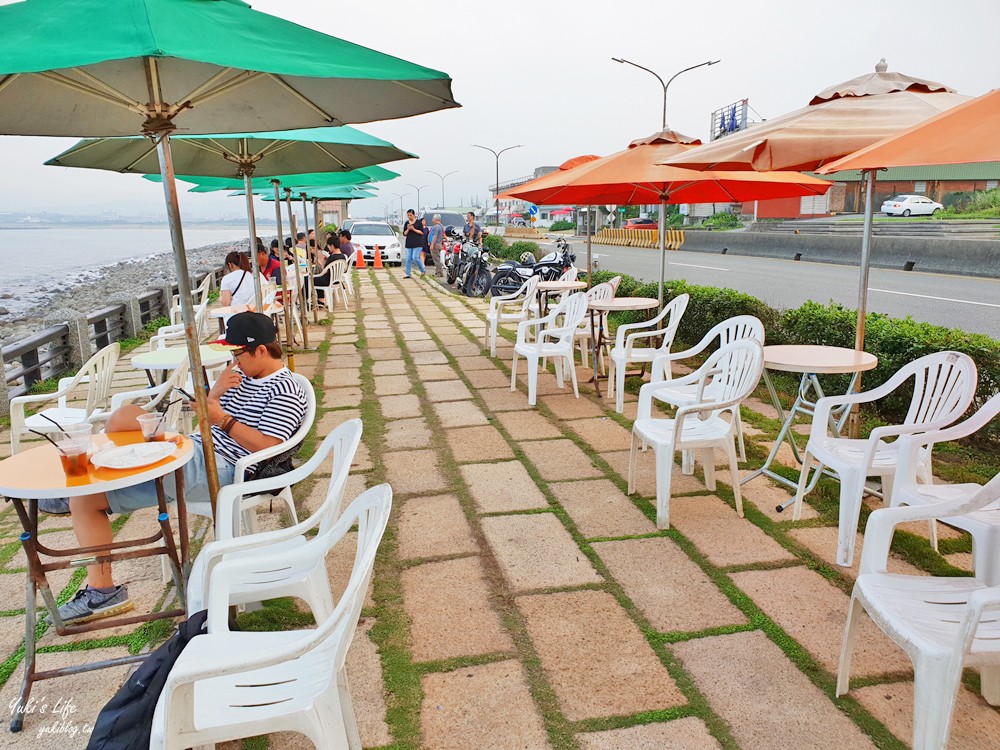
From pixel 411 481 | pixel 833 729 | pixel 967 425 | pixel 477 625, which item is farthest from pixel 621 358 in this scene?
pixel 833 729

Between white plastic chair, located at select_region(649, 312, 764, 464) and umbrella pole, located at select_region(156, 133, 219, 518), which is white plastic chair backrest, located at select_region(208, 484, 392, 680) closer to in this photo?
umbrella pole, located at select_region(156, 133, 219, 518)

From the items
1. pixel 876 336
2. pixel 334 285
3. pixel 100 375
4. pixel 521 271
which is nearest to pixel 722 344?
pixel 876 336

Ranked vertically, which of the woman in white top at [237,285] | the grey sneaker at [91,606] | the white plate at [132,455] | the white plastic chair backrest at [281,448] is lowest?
the grey sneaker at [91,606]

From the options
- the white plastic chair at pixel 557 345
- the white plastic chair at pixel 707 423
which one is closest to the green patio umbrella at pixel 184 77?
the white plastic chair at pixel 707 423

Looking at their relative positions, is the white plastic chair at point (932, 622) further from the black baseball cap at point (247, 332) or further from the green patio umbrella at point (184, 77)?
the black baseball cap at point (247, 332)

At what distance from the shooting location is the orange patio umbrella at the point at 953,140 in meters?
2.01

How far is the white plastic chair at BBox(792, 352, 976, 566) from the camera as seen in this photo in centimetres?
277

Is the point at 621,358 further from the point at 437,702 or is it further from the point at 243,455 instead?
the point at 437,702

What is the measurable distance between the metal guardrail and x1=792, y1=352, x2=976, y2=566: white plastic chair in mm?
5877

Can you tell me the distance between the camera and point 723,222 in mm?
36406

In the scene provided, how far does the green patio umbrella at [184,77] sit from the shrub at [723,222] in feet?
113

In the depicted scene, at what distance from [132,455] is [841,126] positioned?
10.9 ft

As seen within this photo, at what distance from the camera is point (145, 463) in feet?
7.34

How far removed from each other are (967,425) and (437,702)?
218 cm
